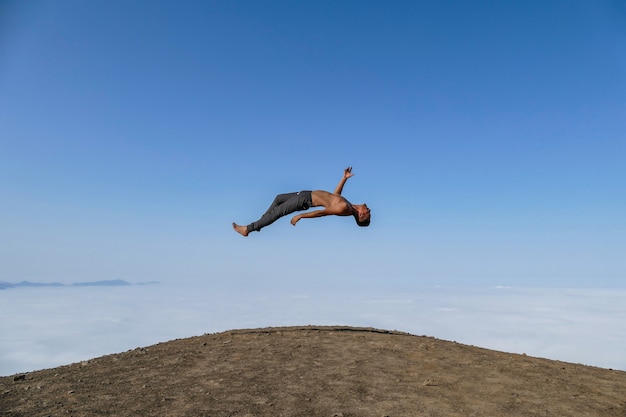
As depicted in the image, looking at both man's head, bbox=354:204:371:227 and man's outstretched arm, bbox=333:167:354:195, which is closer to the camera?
man's head, bbox=354:204:371:227

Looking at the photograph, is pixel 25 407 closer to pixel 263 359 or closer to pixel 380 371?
pixel 263 359

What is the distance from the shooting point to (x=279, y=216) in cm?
1277

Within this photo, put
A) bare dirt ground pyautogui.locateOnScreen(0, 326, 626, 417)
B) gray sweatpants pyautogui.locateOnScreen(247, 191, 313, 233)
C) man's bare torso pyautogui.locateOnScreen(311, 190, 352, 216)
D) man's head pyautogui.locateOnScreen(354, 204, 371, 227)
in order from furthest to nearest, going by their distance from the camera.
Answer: gray sweatpants pyautogui.locateOnScreen(247, 191, 313, 233), man's head pyautogui.locateOnScreen(354, 204, 371, 227), man's bare torso pyautogui.locateOnScreen(311, 190, 352, 216), bare dirt ground pyautogui.locateOnScreen(0, 326, 626, 417)

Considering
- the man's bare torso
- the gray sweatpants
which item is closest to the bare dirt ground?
the gray sweatpants

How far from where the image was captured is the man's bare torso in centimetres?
1174

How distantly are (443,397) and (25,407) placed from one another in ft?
29.6

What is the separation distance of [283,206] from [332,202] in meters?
1.41

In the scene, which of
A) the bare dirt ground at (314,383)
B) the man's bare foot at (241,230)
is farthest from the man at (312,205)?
the bare dirt ground at (314,383)

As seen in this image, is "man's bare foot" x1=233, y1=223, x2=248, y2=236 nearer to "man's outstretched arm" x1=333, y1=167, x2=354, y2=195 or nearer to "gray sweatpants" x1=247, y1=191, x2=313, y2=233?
"gray sweatpants" x1=247, y1=191, x2=313, y2=233

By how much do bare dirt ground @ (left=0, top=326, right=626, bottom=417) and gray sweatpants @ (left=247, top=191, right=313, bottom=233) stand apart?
11.9ft

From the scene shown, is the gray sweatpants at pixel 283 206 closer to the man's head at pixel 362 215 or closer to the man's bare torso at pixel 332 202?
the man's bare torso at pixel 332 202

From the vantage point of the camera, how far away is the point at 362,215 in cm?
1200

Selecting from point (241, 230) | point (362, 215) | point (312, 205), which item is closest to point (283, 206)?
point (312, 205)

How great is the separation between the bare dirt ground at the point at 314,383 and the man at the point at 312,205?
3.66 m
